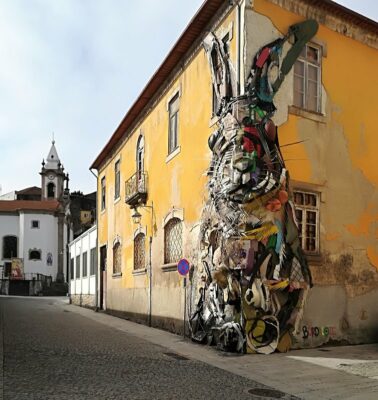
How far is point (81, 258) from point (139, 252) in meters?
14.4

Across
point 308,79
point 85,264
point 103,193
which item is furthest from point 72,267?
point 308,79

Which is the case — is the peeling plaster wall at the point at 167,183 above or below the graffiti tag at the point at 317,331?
above

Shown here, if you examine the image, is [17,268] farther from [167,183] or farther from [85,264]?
[167,183]

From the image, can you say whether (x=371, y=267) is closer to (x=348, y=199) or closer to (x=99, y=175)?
(x=348, y=199)

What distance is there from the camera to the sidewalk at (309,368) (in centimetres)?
823

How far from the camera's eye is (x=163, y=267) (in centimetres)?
1670

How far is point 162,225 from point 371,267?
251 inches

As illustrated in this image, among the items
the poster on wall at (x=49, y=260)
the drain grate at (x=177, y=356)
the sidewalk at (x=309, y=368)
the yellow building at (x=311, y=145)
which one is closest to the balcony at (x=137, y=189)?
the yellow building at (x=311, y=145)

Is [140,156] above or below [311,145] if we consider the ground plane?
above

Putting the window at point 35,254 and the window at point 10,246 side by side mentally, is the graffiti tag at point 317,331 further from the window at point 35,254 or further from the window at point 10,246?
the window at point 10,246

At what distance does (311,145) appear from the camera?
13.0m

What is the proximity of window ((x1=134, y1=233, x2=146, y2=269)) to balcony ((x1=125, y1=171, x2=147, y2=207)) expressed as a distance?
124 centimetres

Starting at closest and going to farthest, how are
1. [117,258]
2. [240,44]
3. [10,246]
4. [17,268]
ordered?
[240,44] → [117,258] → [17,268] → [10,246]

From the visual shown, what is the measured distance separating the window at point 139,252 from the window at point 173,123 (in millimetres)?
4015
